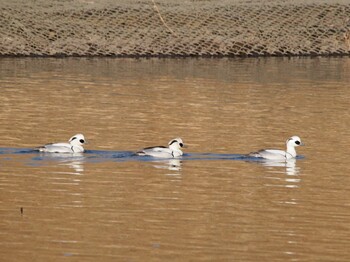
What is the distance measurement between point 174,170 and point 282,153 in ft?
6.09

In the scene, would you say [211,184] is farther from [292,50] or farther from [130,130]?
[292,50]

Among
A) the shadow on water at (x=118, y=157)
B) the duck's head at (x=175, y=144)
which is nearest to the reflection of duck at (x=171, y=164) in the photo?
the shadow on water at (x=118, y=157)

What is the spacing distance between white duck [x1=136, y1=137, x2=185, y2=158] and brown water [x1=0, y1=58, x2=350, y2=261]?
0.49 feet

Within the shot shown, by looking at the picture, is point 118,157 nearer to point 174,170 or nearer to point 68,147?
point 68,147

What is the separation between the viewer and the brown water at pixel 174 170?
13102mm

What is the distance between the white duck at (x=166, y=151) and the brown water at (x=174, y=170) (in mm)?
150

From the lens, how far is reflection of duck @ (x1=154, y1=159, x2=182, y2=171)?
18.4m

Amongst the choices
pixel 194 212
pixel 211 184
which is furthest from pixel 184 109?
pixel 194 212

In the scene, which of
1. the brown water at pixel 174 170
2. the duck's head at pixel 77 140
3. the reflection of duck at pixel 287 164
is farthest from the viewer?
the duck's head at pixel 77 140

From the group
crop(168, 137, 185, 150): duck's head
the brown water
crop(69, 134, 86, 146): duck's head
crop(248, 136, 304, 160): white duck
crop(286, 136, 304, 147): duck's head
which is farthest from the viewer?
crop(286, 136, 304, 147): duck's head

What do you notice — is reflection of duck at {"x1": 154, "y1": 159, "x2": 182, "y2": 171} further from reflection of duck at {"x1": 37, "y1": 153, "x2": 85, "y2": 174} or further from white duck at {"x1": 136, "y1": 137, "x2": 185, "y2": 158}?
reflection of duck at {"x1": 37, "y1": 153, "x2": 85, "y2": 174}

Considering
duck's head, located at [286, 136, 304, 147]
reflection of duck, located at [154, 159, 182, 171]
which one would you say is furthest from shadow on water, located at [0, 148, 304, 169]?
duck's head, located at [286, 136, 304, 147]

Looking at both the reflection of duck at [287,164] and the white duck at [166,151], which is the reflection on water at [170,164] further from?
the reflection of duck at [287,164]

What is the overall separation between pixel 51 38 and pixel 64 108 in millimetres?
12398
